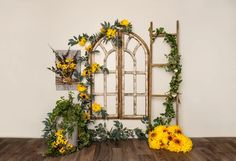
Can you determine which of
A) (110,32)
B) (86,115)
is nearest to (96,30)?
(110,32)

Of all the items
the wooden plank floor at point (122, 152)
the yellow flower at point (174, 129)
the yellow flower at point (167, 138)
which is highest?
the yellow flower at point (174, 129)

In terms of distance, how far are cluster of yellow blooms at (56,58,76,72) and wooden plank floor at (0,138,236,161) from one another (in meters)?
1.17

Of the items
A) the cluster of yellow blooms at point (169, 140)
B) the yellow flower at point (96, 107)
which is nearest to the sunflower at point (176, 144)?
the cluster of yellow blooms at point (169, 140)

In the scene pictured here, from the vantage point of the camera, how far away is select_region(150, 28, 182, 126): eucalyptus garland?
4457mm

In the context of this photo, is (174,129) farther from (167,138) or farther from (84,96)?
(84,96)

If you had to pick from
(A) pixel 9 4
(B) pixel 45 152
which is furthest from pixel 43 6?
(B) pixel 45 152

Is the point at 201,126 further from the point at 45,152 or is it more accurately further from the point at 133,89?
the point at 45,152

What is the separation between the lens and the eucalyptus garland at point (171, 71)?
4.46 m

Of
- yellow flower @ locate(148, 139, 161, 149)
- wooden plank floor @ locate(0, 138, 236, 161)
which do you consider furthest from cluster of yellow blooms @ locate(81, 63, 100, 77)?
yellow flower @ locate(148, 139, 161, 149)

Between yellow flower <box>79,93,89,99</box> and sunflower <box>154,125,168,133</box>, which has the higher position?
yellow flower <box>79,93,89,99</box>

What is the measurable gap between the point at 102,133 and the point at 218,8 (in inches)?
105

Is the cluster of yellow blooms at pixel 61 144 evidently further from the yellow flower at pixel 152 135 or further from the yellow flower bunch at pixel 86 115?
the yellow flower at pixel 152 135

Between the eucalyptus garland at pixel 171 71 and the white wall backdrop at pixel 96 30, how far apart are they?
0.56 ft

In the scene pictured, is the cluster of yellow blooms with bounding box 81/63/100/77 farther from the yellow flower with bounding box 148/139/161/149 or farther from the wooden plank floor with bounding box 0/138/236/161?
the yellow flower with bounding box 148/139/161/149
